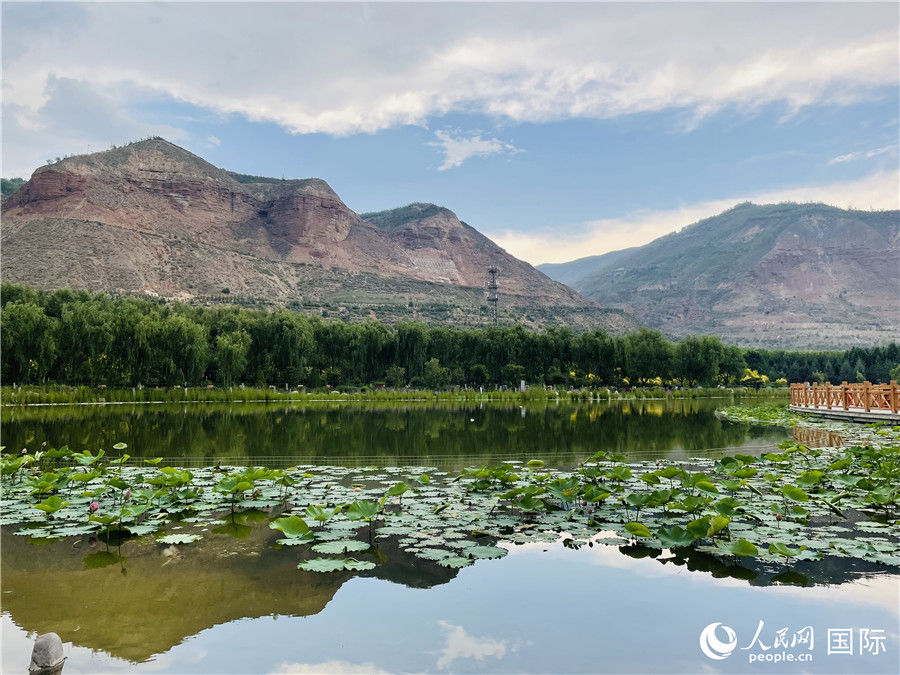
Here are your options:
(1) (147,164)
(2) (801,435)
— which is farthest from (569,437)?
Answer: (1) (147,164)

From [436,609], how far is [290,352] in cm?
4880

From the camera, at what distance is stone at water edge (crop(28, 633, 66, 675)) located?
3672mm

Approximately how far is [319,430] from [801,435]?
598 inches

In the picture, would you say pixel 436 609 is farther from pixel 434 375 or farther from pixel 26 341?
pixel 434 375

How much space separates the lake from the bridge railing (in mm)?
20157

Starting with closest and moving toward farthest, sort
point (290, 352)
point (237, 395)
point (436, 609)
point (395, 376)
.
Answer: point (436, 609), point (237, 395), point (290, 352), point (395, 376)

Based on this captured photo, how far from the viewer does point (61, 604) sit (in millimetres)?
4738

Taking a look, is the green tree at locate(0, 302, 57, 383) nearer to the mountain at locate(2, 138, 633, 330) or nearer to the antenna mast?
the mountain at locate(2, 138, 633, 330)

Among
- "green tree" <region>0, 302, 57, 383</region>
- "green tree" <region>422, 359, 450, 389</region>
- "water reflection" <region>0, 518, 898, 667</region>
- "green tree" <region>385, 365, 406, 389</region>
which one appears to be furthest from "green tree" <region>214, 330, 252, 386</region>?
"water reflection" <region>0, 518, 898, 667</region>

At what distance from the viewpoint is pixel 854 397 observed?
2500 cm

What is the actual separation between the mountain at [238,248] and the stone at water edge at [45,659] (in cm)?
9593

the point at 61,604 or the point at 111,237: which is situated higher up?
the point at 111,237

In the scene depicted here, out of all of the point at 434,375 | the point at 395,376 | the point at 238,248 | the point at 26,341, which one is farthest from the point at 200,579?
the point at 238,248

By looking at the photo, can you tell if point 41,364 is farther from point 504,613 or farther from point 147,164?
point 147,164
